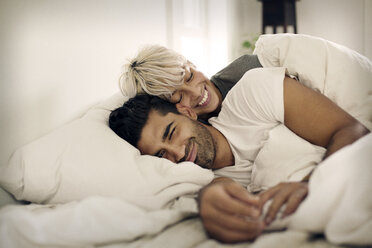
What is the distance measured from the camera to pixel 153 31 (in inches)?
68.8

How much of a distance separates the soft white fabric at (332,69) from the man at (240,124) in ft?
0.52

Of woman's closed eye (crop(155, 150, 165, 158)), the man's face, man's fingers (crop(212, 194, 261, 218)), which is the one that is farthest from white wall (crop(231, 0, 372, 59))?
man's fingers (crop(212, 194, 261, 218))

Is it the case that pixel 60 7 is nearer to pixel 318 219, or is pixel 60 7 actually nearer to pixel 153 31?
pixel 153 31

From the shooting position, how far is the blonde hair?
1.20 meters

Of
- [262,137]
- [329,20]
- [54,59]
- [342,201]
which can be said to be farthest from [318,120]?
[329,20]

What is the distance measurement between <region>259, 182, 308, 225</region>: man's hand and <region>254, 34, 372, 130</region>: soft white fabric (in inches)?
17.4

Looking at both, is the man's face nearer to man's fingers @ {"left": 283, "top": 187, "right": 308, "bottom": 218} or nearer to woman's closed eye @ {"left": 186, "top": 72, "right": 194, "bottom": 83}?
woman's closed eye @ {"left": 186, "top": 72, "right": 194, "bottom": 83}

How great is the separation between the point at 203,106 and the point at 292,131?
0.49m

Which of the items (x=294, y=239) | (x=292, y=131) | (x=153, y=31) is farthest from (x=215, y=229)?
(x=153, y=31)

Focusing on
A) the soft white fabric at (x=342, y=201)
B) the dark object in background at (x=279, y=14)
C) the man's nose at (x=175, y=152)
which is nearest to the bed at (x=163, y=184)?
the soft white fabric at (x=342, y=201)

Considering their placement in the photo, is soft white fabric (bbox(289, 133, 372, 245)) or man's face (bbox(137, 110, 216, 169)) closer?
soft white fabric (bbox(289, 133, 372, 245))

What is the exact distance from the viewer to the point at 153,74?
1.19m

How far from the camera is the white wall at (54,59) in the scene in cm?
85

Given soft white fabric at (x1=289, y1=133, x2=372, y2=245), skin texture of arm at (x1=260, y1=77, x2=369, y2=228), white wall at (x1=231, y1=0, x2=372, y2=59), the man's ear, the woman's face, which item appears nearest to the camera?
soft white fabric at (x1=289, y1=133, x2=372, y2=245)
